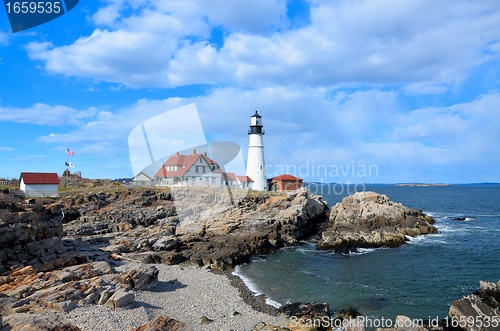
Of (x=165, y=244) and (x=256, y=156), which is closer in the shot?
(x=165, y=244)

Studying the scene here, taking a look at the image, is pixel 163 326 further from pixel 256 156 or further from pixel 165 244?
pixel 256 156

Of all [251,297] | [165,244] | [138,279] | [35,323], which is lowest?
[251,297]

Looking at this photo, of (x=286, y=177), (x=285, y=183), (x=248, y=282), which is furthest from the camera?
(x=286, y=177)

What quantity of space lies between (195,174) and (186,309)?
3958 centimetres

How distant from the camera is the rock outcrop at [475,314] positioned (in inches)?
600

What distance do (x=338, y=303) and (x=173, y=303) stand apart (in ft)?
29.2

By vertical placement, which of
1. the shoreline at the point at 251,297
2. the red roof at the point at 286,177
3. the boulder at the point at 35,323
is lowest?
the shoreline at the point at 251,297

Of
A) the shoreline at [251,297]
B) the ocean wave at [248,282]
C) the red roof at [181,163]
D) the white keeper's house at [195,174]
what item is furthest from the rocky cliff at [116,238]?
the red roof at [181,163]

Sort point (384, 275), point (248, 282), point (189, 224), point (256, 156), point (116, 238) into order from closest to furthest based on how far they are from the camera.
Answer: point (248, 282), point (384, 275), point (116, 238), point (189, 224), point (256, 156)

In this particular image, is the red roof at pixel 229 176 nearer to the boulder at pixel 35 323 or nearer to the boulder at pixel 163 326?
the boulder at pixel 163 326

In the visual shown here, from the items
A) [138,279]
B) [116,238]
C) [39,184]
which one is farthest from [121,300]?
[39,184]

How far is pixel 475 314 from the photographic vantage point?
15.9m

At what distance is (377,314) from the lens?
738 inches

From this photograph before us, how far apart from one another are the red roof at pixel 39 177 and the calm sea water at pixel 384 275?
32.6m
